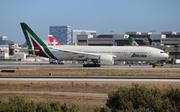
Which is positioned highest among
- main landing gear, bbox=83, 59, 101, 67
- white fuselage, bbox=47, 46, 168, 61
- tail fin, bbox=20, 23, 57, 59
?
tail fin, bbox=20, 23, 57, 59

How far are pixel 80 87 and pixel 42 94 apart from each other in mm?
4979

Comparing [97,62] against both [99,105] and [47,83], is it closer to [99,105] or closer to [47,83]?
[47,83]

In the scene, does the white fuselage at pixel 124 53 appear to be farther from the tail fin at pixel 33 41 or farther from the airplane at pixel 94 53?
the tail fin at pixel 33 41

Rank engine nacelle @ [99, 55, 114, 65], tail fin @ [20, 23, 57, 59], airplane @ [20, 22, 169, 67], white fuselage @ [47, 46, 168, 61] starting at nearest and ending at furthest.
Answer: engine nacelle @ [99, 55, 114, 65] → airplane @ [20, 22, 169, 67] → white fuselage @ [47, 46, 168, 61] → tail fin @ [20, 23, 57, 59]

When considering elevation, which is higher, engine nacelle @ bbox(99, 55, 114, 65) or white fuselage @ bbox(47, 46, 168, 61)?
white fuselage @ bbox(47, 46, 168, 61)

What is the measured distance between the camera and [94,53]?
2744 inches

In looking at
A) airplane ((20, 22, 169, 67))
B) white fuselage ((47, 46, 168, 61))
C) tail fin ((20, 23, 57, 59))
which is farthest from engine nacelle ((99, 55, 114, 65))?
tail fin ((20, 23, 57, 59))

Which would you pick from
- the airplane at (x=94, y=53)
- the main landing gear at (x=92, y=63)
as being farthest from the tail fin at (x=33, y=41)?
the main landing gear at (x=92, y=63)

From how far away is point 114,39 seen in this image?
172 metres

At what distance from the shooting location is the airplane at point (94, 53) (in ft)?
224

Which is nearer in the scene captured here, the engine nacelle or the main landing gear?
the engine nacelle

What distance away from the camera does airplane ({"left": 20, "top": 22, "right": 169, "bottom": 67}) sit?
224ft

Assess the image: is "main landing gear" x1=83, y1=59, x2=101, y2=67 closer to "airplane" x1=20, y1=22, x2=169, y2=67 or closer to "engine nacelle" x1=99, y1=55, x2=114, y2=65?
"airplane" x1=20, y1=22, x2=169, y2=67

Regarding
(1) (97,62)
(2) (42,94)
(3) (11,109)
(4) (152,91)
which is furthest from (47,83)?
(1) (97,62)
